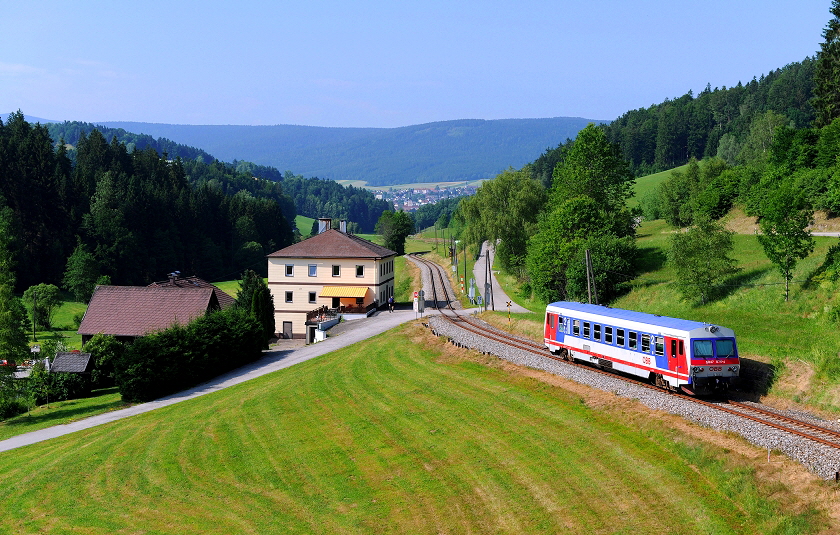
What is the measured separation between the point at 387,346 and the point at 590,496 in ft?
95.7

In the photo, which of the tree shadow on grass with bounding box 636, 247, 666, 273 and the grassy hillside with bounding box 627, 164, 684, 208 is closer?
the tree shadow on grass with bounding box 636, 247, 666, 273

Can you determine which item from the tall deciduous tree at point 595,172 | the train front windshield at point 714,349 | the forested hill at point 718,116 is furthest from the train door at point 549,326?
the forested hill at point 718,116

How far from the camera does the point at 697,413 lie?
24281mm

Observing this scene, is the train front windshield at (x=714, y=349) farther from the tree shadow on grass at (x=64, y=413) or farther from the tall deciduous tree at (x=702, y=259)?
the tree shadow on grass at (x=64, y=413)

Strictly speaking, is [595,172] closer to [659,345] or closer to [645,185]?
[659,345]

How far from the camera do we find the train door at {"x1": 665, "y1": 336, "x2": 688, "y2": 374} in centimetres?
2756

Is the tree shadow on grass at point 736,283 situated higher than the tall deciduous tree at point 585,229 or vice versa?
the tall deciduous tree at point 585,229

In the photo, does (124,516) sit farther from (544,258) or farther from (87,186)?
(87,186)

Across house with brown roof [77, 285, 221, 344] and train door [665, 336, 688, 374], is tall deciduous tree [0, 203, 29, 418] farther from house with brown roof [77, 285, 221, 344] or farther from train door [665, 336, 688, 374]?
train door [665, 336, 688, 374]

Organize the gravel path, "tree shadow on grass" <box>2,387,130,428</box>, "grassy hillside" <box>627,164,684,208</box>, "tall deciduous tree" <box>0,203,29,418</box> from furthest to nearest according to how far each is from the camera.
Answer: "grassy hillside" <box>627,164,684,208</box> → "tall deciduous tree" <box>0,203,29,418</box> → "tree shadow on grass" <box>2,387,130,428</box> → the gravel path

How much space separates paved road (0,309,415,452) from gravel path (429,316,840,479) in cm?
1559

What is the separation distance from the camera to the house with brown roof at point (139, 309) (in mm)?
54500

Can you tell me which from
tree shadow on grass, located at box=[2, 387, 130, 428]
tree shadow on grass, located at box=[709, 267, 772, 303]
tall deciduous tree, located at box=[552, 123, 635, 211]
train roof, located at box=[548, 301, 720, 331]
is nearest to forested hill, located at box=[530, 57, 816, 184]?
tall deciduous tree, located at box=[552, 123, 635, 211]

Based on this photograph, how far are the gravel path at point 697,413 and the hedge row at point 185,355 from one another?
1828cm
